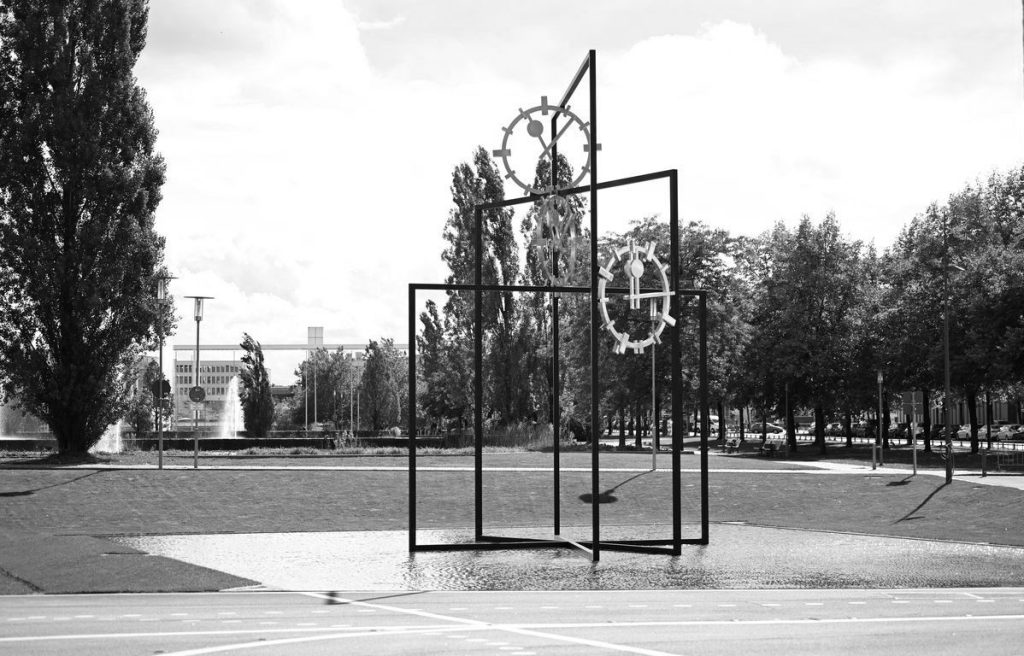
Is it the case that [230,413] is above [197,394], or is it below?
below

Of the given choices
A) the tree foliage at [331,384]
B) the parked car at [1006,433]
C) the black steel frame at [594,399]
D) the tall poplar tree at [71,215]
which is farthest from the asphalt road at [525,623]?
the tree foliage at [331,384]

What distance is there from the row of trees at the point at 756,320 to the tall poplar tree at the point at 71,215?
77.1 ft

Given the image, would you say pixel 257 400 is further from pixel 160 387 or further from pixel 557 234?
pixel 557 234

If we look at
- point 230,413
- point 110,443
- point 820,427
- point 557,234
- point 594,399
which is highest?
point 557,234

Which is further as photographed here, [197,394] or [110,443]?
[110,443]

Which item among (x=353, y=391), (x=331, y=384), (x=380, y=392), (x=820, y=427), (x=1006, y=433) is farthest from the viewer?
(x=353, y=391)

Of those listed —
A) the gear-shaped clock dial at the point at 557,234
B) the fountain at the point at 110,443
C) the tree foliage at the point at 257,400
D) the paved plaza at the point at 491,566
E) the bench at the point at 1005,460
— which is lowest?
the paved plaza at the point at 491,566

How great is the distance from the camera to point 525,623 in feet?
47.1

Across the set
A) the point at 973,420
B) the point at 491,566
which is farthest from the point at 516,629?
the point at 973,420

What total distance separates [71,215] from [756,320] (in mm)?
43945

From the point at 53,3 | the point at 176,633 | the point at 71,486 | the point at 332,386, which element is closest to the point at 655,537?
the point at 176,633

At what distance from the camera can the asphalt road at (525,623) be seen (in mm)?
12531

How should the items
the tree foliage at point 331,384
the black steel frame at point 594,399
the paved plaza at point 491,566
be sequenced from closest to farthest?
the paved plaza at point 491,566, the black steel frame at point 594,399, the tree foliage at point 331,384

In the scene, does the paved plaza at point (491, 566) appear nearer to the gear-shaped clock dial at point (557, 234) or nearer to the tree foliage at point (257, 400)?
the gear-shaped clock dial at point (557, 234)
